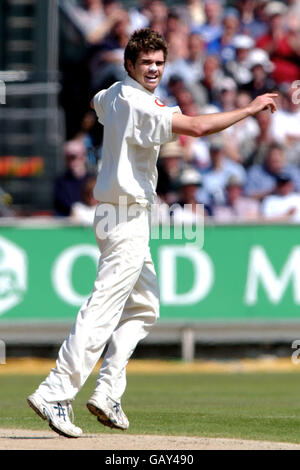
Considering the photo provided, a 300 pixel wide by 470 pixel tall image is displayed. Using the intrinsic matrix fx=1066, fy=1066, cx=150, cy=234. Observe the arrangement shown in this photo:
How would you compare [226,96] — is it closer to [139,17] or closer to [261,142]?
[261,142]

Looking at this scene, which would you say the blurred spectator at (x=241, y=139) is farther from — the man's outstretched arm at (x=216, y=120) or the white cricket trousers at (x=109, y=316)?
the man's outstretched arm at (x=216, y=120)

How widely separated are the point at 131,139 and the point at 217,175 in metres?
9.49

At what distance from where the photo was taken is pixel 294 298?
1438 centimetres

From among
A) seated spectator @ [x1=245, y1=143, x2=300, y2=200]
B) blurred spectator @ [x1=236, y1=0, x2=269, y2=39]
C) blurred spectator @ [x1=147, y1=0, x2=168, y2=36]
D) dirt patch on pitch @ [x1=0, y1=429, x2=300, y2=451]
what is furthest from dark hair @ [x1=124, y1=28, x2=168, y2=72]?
blurred spectator @ [x1=236, y1=0, x2=269, y2=39]

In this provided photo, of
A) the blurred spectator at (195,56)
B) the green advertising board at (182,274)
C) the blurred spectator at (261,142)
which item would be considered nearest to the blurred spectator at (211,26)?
the blurred spectator at (195,56)

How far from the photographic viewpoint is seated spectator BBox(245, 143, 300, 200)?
15633 millimetres

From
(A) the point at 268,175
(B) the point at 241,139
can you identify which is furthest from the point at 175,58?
(A) the point at 268,175

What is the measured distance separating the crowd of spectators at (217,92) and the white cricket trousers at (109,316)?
26.6ft

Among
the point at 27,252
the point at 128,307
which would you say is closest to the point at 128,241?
the point at 128,307

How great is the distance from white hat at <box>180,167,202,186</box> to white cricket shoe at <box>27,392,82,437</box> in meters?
8.75

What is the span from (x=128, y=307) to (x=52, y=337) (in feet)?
25.6

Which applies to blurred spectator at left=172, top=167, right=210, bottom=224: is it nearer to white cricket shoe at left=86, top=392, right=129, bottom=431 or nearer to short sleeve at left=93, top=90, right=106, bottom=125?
short sleeve at left=93, top=90, right=106, bottom=125

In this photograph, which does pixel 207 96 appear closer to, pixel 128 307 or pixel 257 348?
pixel 257 348

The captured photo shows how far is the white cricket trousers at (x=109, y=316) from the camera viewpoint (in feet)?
20.8
